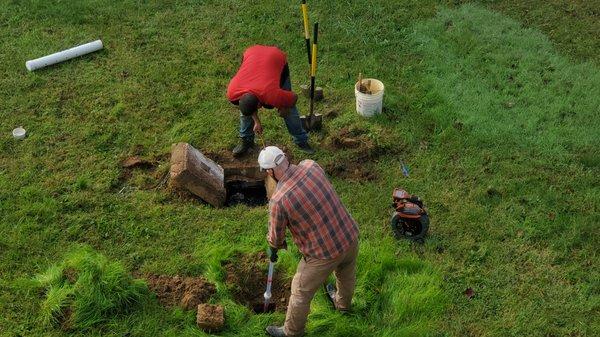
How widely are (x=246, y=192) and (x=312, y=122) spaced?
127cm

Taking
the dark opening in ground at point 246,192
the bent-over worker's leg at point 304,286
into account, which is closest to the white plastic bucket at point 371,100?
the dark opening in ground at point 246,192

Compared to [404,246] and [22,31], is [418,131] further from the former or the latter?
[22,31]

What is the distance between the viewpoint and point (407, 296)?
530 cm

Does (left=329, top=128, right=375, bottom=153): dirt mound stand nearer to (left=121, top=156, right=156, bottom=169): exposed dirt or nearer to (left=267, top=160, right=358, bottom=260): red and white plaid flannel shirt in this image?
(left=121, top=156, right=156, bottom=169): exposed dirt

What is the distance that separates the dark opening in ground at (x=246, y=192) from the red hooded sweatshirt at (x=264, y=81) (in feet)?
3.33

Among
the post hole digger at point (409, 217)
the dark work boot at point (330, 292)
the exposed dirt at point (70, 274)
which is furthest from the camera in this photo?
the post hole digger at point (409, 217)

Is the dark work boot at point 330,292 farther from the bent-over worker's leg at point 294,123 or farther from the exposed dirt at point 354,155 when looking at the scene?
the bent-over worker's leg at point 294,123

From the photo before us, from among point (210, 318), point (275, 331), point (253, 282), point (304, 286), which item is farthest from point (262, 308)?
point (304, 286)

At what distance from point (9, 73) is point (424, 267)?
21.3 feet

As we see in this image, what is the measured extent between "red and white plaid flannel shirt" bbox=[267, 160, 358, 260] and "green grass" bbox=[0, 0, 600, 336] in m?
1.01

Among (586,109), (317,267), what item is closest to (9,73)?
(317,267)

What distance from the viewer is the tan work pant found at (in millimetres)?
4594

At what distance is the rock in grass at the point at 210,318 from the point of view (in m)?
5.01

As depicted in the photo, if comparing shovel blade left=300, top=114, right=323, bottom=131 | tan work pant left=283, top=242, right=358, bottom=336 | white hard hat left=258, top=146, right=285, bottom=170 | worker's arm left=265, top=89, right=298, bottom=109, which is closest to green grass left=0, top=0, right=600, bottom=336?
shovel blade left=300, top=114, right=323, bottom=131
